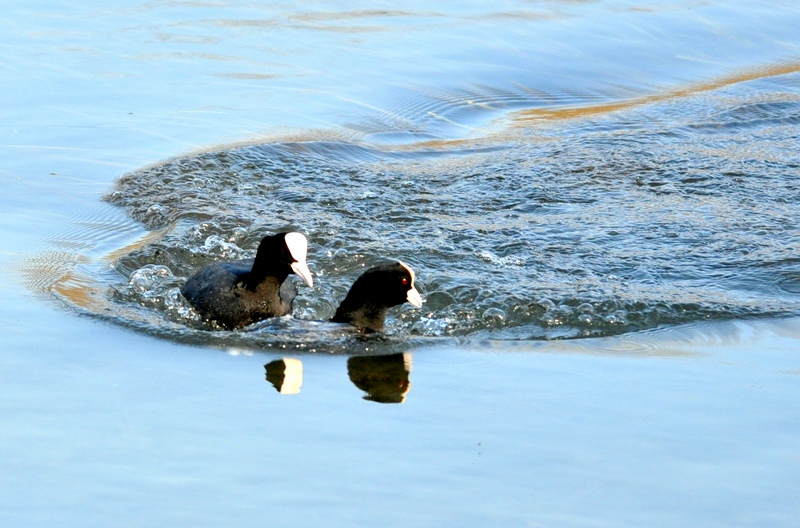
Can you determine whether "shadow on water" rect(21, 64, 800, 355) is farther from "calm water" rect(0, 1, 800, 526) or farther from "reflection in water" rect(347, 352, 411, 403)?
"reflection in water" rect(347, 352, 411, 403)

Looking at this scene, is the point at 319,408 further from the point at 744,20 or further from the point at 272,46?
the point at 744,20

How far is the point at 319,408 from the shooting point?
13.3ft

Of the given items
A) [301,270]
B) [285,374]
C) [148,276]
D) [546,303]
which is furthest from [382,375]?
[148,276]

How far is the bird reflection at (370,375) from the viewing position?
4.30 metres

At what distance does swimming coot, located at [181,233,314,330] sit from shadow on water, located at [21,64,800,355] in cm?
11

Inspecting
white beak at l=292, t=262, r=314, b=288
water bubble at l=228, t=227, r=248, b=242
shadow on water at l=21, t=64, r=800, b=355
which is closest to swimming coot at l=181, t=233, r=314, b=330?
white beak at l=292, t=262, r=314, b=288

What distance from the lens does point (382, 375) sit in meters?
4.59

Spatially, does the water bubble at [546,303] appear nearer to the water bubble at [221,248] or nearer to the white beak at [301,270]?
the white beak at [301,270]

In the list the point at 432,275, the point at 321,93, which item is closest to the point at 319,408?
the point at 432,275

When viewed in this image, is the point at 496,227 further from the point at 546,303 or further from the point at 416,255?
the point at 546,303

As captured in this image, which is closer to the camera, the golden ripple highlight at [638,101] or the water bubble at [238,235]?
the water bubble at [238,235]

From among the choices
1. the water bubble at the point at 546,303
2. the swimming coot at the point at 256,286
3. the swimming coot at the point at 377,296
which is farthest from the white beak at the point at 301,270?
the water bubble at the point at 546,303

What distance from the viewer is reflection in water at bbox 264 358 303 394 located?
14.1ft

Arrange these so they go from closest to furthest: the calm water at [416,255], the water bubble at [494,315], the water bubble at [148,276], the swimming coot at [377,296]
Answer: the calm water at [416,255], the swimming coot at [377,296], the water bubble at [494,315], the water bubble at [148,276]
